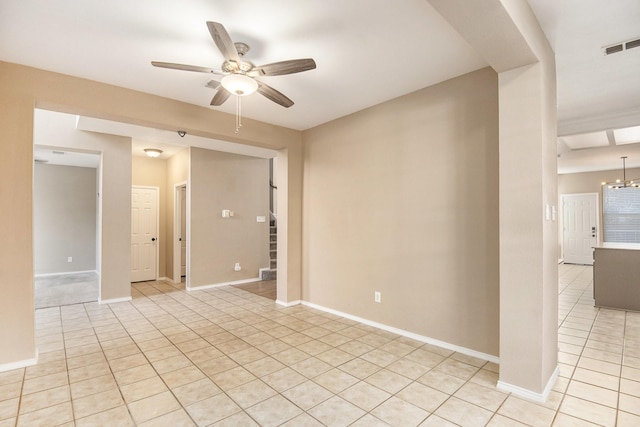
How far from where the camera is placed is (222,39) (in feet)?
6.54

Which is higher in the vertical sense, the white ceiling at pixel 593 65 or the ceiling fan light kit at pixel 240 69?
the white ceiling at pixel 593 65

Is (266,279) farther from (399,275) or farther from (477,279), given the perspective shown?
(477,279)

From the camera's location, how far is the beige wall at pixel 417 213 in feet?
9.53

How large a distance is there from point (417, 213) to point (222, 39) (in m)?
2.45

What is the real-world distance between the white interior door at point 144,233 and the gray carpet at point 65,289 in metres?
0.85

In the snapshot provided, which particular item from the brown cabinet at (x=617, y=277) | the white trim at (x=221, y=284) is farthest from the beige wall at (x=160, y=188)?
the brown cabinet at (x=617, y=277)

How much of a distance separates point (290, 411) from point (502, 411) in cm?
143

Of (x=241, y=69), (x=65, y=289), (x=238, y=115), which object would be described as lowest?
(x=65, y=289)

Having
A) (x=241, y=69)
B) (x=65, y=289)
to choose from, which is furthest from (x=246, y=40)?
(x=65, y=289)

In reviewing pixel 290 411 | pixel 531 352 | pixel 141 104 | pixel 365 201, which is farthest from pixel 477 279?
pixel 141 104

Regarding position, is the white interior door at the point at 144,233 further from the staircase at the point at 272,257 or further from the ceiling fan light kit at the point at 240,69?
the ceiling fan light kit at the point at 240,69

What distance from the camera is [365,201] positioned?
396cm

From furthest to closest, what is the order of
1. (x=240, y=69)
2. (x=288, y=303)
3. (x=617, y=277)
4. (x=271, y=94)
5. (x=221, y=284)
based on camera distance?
(x=221, y=284), (x=288, y=303), (x=617, y=277), (x=271, y=94), (x=240, y=69)

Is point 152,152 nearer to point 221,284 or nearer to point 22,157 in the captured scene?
point 221,284
